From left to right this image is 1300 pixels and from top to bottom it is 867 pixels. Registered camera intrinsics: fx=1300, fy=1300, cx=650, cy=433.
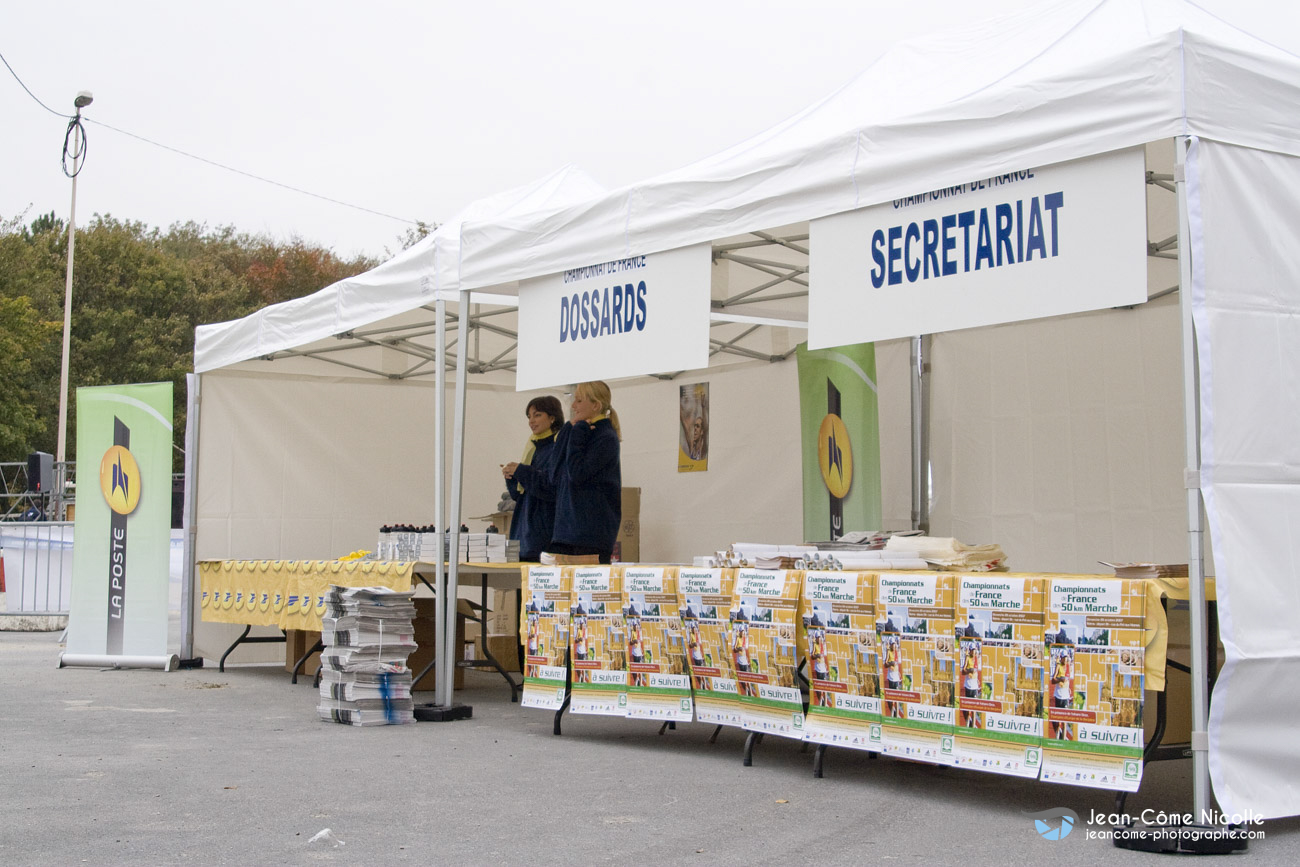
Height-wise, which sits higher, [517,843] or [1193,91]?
[1193,91]

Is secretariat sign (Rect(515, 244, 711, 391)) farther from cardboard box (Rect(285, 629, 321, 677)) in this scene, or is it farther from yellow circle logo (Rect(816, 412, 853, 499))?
cardboard box (Rect(285, 629, 321, 677))

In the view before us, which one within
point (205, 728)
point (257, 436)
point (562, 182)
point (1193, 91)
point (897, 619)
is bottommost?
point (205, 728)

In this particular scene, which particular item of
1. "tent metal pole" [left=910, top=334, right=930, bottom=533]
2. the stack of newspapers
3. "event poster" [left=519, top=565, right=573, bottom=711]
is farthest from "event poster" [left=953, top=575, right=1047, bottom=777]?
"tent metal pole" [left=910, top=334, right=930, bottom=533]

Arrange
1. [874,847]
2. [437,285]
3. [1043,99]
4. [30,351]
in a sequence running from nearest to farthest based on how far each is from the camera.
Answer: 1. [874,847]
2. [1043,99]
3. [437,285]
4. [30,351]

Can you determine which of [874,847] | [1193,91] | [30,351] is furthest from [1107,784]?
[30,351]

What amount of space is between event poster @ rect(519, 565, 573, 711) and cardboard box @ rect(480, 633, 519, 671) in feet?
9.23

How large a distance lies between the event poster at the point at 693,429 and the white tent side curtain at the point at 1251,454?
6.08 meters

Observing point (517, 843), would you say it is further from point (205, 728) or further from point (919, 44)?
point (919, 44)

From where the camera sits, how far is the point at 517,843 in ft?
12.7

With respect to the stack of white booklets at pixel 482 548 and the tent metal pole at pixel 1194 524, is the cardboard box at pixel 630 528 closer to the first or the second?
the stack of white booklets at pixel 482 548

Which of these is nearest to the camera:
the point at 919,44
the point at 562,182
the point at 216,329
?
the point at 919,44

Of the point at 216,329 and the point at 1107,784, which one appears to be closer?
the point at 1107,784

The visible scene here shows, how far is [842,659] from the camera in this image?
4.82m

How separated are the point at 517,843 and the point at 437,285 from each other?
379 centimetres
